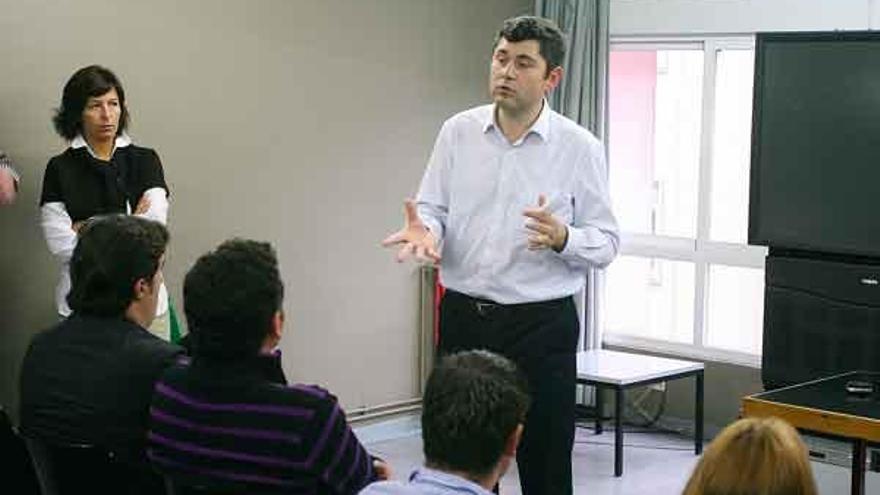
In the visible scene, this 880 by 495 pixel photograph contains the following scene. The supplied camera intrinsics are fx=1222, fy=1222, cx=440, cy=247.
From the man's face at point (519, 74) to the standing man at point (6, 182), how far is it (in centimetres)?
194

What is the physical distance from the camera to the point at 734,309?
5.94m

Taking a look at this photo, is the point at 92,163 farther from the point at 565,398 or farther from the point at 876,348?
the point at 876,348

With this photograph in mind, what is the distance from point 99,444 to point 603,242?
4.53 feet

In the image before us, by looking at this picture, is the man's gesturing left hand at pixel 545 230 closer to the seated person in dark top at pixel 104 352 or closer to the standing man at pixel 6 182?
the seated person in dark top at pixel 104 352

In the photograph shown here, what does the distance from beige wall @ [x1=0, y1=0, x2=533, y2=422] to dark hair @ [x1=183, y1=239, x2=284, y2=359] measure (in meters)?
2.40

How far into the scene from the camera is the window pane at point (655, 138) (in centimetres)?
600

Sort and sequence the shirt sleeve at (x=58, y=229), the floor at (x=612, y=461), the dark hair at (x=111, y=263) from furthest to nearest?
1. the floor at (x=612, y=461)
2. the shirt sleeve at (x=58, y=229)
3. the dark hair at (x=111, y=263)

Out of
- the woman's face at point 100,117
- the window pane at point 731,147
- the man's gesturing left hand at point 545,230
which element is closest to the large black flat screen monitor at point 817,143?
the window pane at point 731,147

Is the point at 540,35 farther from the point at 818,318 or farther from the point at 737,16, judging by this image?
the point at 737,16

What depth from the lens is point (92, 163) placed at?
13.8 ft

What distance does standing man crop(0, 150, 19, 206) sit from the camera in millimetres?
4195

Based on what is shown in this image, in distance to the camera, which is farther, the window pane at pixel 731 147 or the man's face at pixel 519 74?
the window pane at pixel 731 147

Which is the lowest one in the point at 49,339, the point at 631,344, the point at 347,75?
the point at 631,344

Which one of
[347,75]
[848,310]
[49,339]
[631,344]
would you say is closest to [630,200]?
[631,344]
